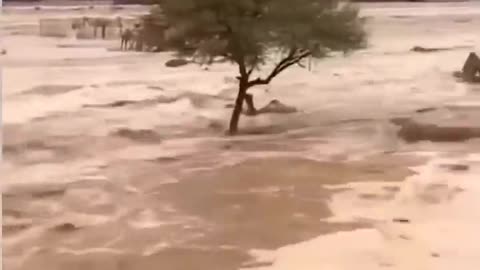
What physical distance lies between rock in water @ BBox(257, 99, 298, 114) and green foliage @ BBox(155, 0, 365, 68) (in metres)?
0.86

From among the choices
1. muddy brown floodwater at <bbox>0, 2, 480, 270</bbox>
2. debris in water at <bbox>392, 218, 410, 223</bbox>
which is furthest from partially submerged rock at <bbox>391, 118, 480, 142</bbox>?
debris in water at <bbox>392, 218, 410, 223</bbox>

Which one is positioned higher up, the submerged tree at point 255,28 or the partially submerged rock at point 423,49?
the submerged tree at point 255,28

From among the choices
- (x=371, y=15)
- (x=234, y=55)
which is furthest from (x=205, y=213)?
(x=371, y=15)

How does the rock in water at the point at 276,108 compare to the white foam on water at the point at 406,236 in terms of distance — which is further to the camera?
the rock in water at the point at 276,108

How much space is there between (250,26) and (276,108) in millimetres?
1311

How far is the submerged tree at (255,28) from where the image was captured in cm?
606

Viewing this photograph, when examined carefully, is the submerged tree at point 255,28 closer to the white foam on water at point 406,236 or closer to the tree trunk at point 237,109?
the tree trunk at point 237,109

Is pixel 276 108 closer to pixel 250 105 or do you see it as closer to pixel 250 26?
pixel 250 105

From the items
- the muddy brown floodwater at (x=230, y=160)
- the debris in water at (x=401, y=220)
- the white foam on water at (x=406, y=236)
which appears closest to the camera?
the white foam on water at (x=406, y=236)

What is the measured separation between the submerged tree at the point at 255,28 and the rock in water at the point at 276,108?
760 mm

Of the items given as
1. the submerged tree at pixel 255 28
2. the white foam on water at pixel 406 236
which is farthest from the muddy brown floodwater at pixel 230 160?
the submerged tree at pixel 255 28

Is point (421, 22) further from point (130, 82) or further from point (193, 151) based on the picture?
point (193, 151)

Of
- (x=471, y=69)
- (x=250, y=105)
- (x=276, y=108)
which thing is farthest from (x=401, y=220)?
(x=471, y=69)

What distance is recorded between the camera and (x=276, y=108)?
23.8ft
